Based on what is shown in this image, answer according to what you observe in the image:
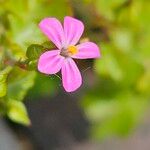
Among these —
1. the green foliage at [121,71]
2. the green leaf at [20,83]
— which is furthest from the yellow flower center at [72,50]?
the green foliage at [121,71]

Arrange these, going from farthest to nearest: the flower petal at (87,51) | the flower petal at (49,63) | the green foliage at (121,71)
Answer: the green foliage at (121,71) < the flower petal at (87,51) < the flower petal at (49,63)

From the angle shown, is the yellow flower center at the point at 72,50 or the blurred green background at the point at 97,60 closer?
the yellow flower center at the point at 72,50

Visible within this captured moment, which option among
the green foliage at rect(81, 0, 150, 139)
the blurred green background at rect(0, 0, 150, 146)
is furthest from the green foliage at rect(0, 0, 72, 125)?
the green foliage at rect(81, 0, 150, 139)

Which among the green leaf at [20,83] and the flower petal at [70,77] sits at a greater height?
the flower petal at [70,77]

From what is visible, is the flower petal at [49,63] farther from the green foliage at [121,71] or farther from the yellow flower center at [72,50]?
the green foliage at [121,71]

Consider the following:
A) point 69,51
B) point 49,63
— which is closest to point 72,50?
point 69,51

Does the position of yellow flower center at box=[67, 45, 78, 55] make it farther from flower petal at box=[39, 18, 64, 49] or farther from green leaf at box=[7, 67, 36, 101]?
green leaf at box=[7, 67, 36, 101]

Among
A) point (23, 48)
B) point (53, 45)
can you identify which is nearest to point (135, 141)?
point (23, 48)
